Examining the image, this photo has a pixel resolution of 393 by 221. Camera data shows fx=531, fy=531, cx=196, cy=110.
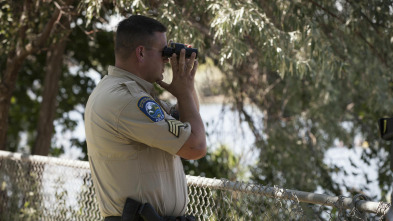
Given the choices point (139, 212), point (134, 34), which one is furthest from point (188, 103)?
point (139, 212)

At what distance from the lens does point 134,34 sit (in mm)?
2404

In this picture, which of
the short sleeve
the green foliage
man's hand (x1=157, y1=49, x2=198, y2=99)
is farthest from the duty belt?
the green foliage

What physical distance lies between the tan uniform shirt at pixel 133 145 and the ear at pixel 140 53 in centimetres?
9

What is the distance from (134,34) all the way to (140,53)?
0.09 metres

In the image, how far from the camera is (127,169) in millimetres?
2273

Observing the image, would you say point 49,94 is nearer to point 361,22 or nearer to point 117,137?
point 361,22

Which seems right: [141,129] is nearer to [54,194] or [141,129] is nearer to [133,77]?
[133,77]

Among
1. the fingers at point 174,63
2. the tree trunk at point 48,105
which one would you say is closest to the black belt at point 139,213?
the fingers at point 174,63

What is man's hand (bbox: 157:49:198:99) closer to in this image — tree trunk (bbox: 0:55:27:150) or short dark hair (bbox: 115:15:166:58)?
short dark hair (bbox: 115:15:166:58)

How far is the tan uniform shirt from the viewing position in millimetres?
2209

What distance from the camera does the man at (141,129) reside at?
7.27ft

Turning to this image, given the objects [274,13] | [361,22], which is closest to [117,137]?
[274,13]

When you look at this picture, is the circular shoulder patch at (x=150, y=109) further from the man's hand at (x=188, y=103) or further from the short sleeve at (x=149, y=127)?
the man's hand at (x=188, y=103)

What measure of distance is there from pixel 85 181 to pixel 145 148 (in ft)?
6.93
